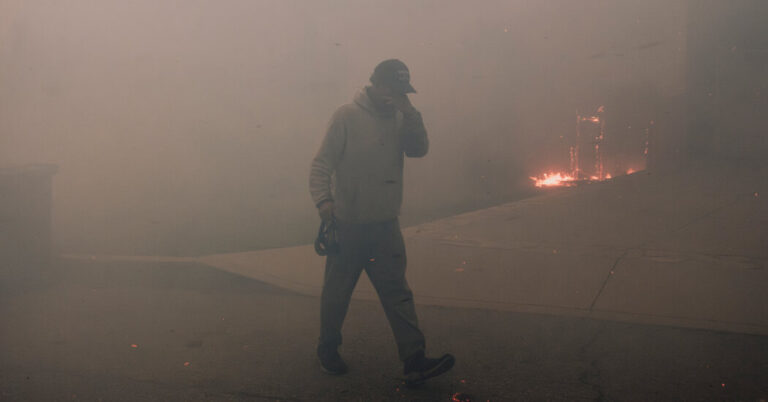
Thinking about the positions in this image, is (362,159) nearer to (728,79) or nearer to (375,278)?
(375,278)

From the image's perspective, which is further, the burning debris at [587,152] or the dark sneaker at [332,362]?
the burning debris at [587,152]

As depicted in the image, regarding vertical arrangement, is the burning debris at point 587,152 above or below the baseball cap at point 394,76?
below

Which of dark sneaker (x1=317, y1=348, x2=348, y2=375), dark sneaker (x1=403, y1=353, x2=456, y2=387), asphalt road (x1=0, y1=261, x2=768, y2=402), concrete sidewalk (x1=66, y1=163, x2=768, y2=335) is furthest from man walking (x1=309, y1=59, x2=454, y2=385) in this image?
concrete sidewalk (x1=66, y1=163, x2=768, y2=335)

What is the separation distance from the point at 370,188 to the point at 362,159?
6.0 inches

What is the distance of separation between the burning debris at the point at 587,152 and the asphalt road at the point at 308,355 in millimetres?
10763

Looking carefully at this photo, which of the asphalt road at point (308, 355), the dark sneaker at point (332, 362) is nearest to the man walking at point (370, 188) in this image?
the dark sneaker at point (332, 362)

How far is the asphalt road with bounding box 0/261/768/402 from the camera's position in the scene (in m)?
3.49

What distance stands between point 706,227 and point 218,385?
5638 mm

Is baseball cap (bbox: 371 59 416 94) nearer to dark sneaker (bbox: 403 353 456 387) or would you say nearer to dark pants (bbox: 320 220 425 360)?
dark pants (bbox: 320 220 425 360)

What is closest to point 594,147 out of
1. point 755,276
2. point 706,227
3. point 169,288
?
point 706,227

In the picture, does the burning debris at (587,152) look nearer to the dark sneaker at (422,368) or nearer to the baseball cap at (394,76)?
the baseball cap at (394,76)

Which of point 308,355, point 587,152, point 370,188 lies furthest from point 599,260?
point 587,152

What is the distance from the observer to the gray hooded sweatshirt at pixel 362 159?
3674mm

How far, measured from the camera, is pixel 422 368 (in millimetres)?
3490
